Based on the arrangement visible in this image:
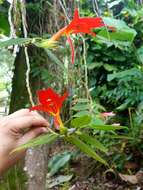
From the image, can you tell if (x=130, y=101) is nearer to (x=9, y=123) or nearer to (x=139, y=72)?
(x=139, y=72)

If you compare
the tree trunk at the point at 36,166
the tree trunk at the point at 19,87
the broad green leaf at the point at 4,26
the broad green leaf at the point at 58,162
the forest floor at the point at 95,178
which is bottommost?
the forest floor at the point at 95,178

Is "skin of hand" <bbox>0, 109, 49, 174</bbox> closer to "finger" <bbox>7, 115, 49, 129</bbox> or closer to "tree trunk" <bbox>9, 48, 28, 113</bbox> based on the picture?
"finger" <bbox>7, 115, 49, 129</bbox>

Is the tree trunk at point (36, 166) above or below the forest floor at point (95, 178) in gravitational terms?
above

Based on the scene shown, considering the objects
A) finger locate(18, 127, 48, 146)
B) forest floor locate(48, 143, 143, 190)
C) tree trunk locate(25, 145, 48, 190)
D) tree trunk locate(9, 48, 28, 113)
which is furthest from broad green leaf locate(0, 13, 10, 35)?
forest floor locate(48, 143, 143, 190)

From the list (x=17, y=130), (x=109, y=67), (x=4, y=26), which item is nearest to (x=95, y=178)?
(x=109, y=67)

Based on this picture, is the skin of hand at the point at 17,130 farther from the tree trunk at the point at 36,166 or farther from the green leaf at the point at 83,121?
the tree trunk at the point at 36,166

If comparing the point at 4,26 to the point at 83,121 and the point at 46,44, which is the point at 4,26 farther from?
the point at 83,121

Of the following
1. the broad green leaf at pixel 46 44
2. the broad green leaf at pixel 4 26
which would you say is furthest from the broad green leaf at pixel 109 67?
the broad green leaf at pixel 46 44
